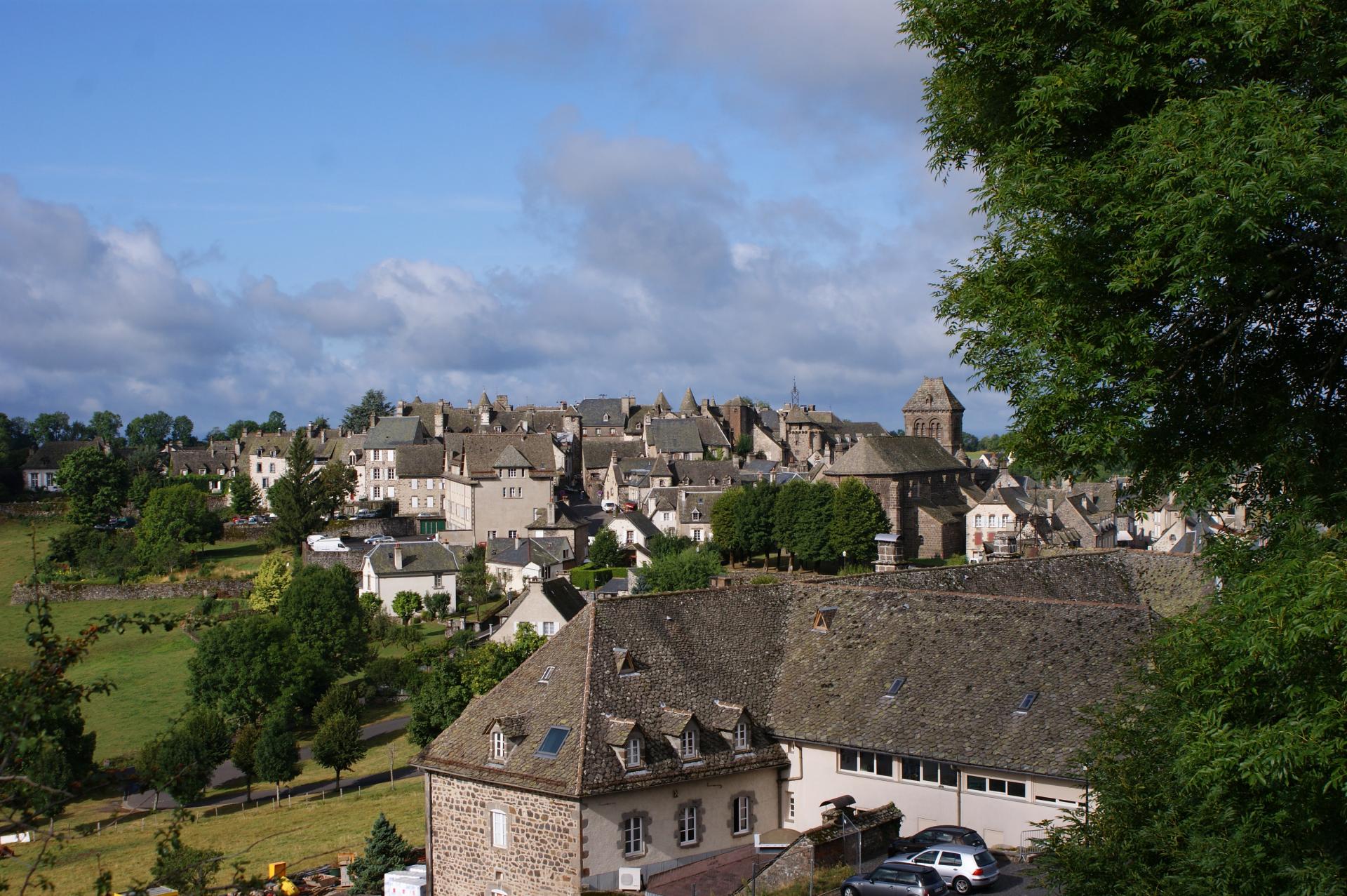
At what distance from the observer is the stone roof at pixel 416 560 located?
75.1 meters

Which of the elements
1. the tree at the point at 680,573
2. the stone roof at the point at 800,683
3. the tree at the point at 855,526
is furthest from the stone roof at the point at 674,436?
the stone roof at the point at 800,683

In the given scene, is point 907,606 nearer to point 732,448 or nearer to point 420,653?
point 420,653

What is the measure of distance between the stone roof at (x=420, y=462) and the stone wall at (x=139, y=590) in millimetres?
26198

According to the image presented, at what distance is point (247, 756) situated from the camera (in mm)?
46969

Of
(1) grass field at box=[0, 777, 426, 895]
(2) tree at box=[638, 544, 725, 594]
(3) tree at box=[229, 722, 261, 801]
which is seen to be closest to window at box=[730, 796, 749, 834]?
(1) grass field at box=[0, 777, 426, 895]

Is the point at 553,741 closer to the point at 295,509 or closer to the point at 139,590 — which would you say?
the point at 139,590

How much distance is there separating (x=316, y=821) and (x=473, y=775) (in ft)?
56.3

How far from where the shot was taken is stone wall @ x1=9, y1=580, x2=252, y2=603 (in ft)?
262

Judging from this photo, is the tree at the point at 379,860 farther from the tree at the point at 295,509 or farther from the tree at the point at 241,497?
the tree at the point at 241,497

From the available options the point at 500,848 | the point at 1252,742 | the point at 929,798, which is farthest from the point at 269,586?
the point at 1252,742

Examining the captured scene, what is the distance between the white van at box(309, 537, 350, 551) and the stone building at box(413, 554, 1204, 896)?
60526mm

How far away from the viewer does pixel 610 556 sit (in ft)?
270

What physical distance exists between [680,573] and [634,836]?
43837 millimetres

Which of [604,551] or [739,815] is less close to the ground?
[604,551]
